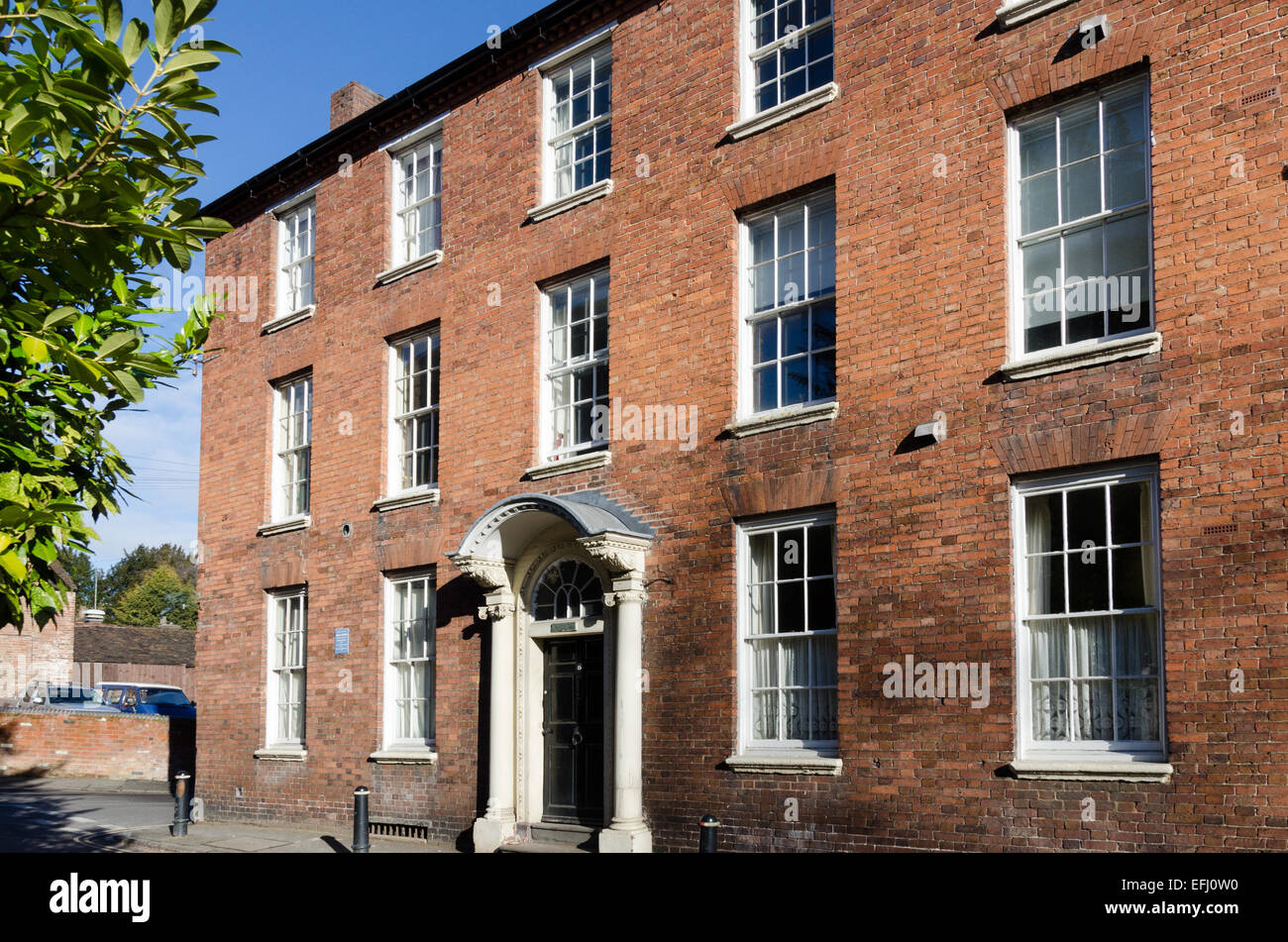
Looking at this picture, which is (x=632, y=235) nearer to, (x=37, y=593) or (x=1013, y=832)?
(x=1013, y=832)

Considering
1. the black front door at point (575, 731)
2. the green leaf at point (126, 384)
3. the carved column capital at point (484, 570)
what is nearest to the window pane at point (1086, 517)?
the black front door at point (575, 731)

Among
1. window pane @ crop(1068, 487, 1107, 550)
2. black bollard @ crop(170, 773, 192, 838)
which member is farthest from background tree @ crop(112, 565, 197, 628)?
window pane @ crop(1068, 487, 1107, 550)

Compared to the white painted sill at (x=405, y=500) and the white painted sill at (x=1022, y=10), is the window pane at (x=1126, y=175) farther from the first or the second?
the white painted sill at (x=405, y=500)

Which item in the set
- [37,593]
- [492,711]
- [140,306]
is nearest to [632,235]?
[492,711]

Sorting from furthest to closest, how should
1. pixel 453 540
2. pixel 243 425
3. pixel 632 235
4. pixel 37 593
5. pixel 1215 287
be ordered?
pixel 243 425 < pixel 453 540 < pixel 632 235 < pixel 1215 287 < pixel 37 593

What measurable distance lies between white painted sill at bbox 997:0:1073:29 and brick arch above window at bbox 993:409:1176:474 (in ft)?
12.4

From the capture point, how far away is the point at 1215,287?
31.8 ft

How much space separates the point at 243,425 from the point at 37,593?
52.0ft

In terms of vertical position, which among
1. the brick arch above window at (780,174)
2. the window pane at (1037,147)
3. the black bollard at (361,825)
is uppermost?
the brick arch above window at (780,174)

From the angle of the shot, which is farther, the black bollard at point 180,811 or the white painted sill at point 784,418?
the black bollard at point 180,811

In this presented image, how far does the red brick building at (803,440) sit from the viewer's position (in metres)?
9.70

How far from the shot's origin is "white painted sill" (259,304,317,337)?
1919 cm

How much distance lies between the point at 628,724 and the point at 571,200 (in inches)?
250

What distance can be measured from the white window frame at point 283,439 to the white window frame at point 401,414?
210 centimetres
